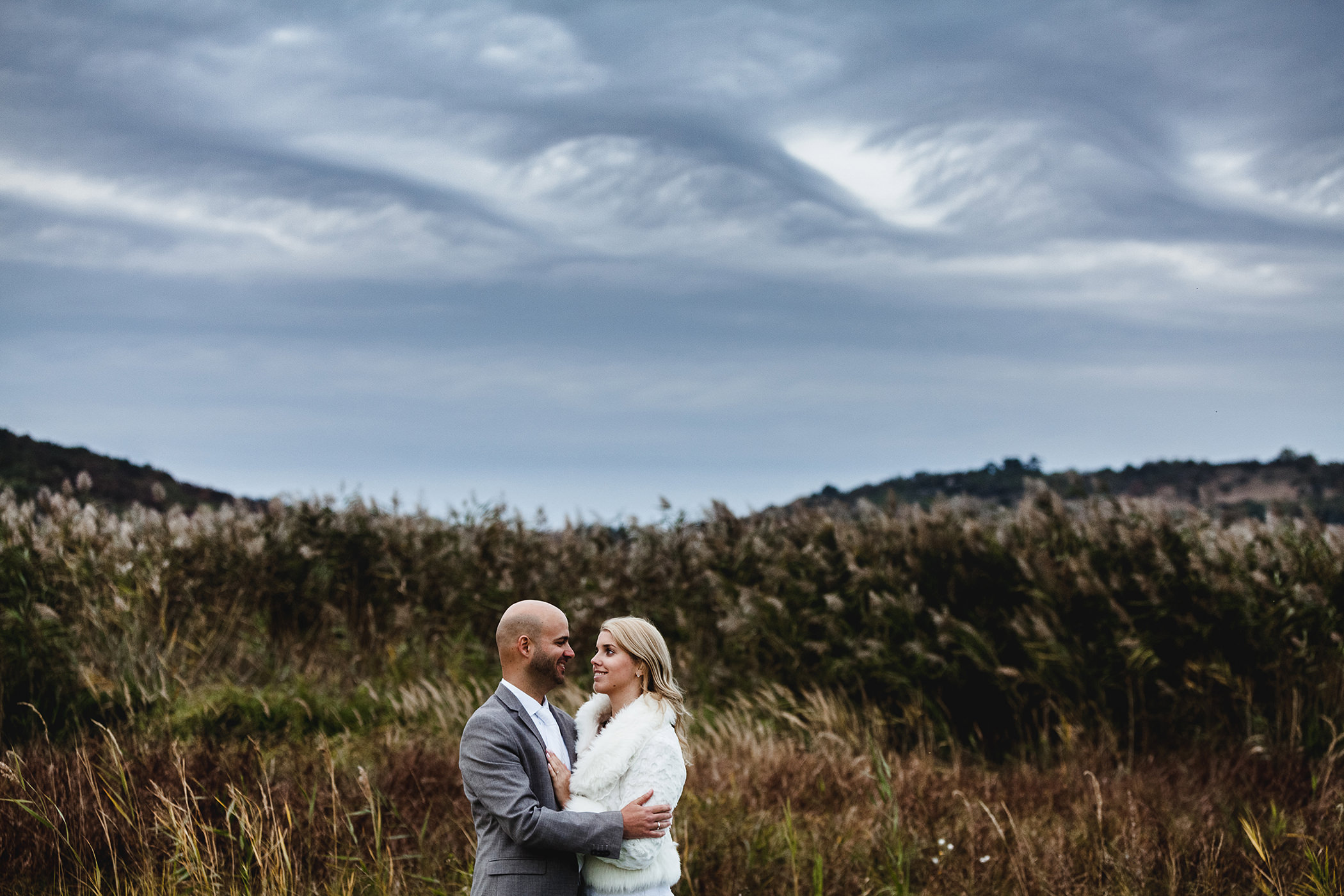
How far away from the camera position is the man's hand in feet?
10.2

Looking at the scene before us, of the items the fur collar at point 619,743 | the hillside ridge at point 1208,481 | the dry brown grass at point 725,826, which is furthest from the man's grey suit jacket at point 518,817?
the hillside ridge at point 1208,481

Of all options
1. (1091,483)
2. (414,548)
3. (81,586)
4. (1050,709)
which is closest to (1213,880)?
(1050,709)

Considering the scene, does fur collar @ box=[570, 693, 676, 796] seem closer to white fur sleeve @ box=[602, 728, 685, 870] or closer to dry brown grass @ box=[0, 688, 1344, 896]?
white fur sleeve @ box=[602, 728, 685, 870]

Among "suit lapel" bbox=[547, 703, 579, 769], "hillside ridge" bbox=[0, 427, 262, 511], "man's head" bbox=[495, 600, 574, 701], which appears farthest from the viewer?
"hillside ridge" bbox=[0, 427, 262, 511]

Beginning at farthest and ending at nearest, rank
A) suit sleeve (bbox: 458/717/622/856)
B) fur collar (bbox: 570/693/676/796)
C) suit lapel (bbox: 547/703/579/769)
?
suit lapel (bbox: 547/703/579/769), fur collar (bbox: 570/693/676/796), suit sleeve (bbox: 458/717/622/856)

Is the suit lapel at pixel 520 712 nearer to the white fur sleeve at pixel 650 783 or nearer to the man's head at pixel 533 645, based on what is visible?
the man's head at pixel 533 645

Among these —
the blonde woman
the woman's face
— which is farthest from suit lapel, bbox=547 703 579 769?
the woman's face

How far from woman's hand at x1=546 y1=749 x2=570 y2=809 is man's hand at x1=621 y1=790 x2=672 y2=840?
0.24m

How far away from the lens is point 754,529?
33.5ft

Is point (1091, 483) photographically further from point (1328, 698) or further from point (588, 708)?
point (588, 708)

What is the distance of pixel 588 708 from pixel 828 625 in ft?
18.9

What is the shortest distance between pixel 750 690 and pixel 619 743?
6.10 metres

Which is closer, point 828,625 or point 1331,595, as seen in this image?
point 1331,595

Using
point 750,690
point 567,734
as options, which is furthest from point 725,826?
point 750,690
